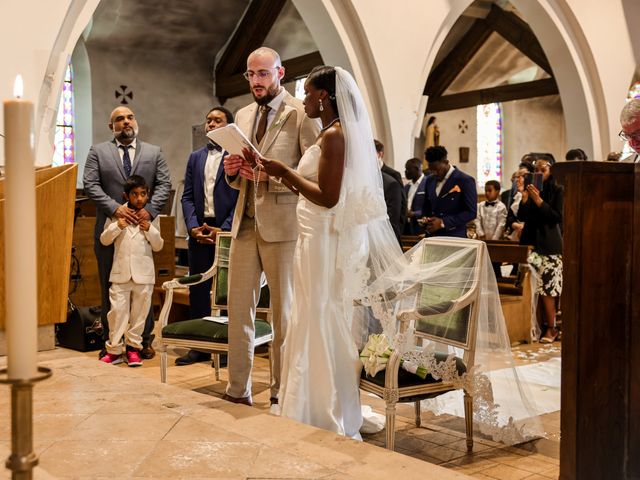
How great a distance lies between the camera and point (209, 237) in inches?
197

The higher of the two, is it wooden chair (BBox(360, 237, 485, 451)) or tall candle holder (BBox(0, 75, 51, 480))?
tall candle holder (BBox(0, 75, 51, 480))

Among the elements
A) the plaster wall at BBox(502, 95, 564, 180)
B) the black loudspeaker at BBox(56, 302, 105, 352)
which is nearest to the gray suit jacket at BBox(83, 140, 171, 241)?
the black loudspeaker at BBox(56, 302, 105, 352)

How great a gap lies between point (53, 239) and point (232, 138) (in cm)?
86

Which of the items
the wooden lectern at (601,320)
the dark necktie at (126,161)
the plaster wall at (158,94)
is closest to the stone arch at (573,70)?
A: the dark necktie at (126,161)

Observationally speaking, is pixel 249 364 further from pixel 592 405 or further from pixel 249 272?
pixel 592 405

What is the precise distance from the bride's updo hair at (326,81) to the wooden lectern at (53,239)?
1.09m

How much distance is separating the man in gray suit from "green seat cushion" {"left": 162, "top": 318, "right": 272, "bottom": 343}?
1153mm

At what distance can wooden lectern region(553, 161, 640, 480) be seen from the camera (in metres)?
2.32

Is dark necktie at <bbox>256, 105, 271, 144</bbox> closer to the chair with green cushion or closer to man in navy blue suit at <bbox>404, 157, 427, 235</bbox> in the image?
the chair with green cushion

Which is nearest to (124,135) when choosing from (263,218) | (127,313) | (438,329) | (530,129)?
(127,313)

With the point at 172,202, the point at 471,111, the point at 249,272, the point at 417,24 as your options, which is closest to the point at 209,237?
the point at 249,272

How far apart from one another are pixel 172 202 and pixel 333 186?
885 centimetres

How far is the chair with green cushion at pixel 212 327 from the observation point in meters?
4.01

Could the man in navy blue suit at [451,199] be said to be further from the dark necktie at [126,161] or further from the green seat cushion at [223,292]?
the dark necktie at [126,161]
